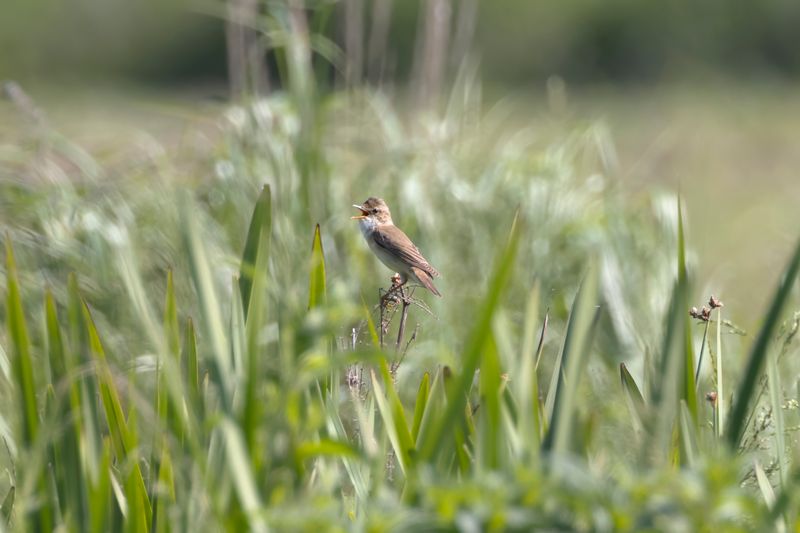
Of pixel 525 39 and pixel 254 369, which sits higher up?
pixel 525 39

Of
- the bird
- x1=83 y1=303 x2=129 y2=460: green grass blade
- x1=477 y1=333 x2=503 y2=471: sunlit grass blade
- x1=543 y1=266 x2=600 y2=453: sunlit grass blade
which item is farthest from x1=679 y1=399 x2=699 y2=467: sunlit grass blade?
the bird

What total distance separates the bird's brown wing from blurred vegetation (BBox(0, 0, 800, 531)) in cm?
24

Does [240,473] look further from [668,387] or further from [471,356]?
[668,387]

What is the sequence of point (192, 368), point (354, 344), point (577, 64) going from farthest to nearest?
point (577, 64) < point (354, 344) < point (192, 368)

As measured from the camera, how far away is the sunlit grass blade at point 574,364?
1.77 meters

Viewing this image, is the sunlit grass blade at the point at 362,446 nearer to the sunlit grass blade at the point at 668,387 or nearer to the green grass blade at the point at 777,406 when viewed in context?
the sunlit grass blade at the point at 668,387

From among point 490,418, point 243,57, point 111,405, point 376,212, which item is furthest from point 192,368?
point 243,57

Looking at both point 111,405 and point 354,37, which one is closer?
point 111,405

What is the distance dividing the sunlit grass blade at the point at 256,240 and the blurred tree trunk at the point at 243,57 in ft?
8.81

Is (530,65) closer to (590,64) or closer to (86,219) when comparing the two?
(590,64)

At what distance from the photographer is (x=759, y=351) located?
72.2 inches

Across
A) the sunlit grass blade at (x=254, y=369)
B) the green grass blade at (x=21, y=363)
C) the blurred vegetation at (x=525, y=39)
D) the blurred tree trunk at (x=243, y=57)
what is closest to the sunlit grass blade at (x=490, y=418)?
the sunlit grass blade at (x=254, y=369)

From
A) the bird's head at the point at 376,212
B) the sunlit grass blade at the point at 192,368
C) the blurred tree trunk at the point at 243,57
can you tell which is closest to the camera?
the sunlit grass blade at the point at 192,368

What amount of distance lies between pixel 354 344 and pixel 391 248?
4.62ft
